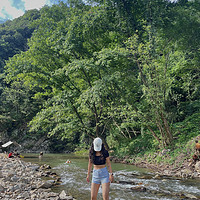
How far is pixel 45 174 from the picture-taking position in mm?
9094

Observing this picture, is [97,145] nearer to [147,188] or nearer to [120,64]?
[147,188]

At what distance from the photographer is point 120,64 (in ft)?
45.4

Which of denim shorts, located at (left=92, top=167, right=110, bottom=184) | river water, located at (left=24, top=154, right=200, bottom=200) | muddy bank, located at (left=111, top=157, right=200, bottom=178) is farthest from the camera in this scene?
muddy bank, located at (left=111, top=157, right=200, bottom=178)

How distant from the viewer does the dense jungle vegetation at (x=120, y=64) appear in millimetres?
11430

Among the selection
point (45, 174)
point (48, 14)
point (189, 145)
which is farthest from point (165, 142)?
point (48, 14)

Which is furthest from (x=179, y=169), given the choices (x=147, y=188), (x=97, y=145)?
(x=97, y=145)

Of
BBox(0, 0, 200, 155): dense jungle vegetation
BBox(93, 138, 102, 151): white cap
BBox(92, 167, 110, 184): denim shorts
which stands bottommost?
BBox(92, 167, 110, 184): denim shorts

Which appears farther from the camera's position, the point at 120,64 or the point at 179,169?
the point at 120,64

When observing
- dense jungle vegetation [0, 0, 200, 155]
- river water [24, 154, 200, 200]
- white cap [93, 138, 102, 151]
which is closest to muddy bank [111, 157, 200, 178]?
river water [24, 154, 200, 200]

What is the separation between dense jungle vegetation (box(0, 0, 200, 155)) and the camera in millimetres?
11430

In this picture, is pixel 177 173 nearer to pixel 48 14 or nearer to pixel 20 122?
pixel 48 14

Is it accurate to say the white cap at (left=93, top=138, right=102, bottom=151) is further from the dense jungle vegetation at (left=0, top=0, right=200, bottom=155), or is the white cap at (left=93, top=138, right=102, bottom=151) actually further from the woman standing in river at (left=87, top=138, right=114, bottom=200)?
the dense jungle vegetation at (left=0, top=0, right=200, bottom=155)

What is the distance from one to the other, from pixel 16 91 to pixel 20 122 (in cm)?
602

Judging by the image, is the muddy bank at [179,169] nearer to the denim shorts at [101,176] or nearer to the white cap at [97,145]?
the denim shorts at [101,176]
